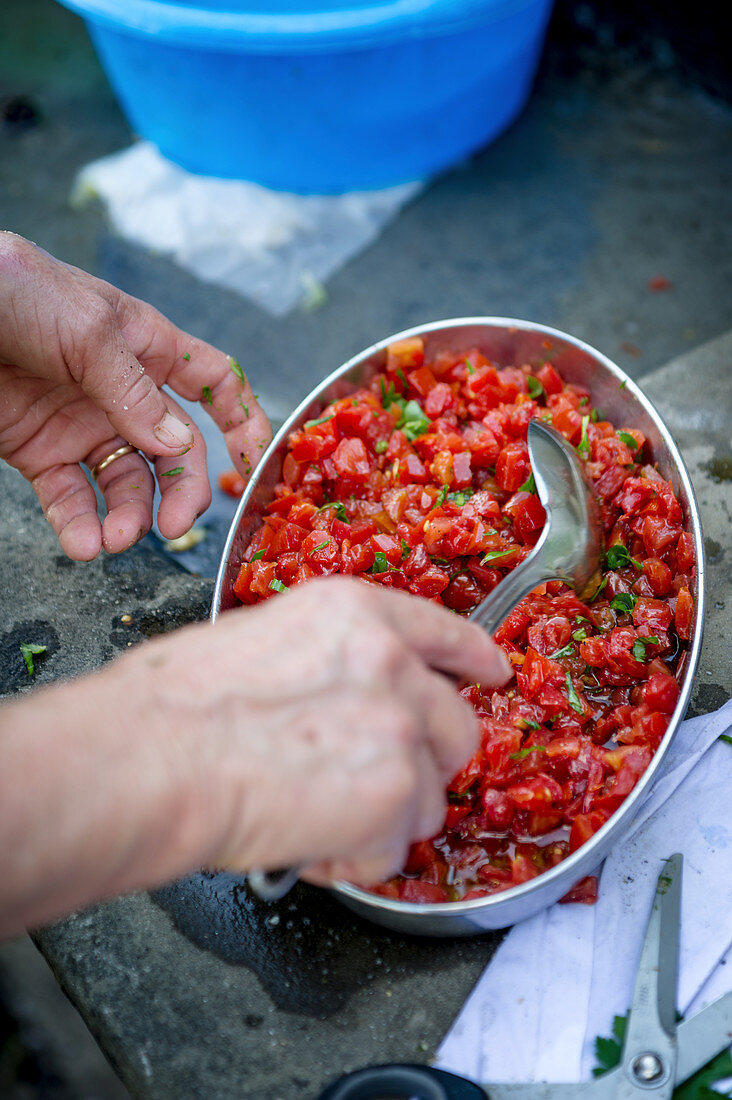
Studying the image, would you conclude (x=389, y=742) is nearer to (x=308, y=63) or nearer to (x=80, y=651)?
(x=80, y=651)

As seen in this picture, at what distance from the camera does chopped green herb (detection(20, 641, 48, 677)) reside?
6.98 ft

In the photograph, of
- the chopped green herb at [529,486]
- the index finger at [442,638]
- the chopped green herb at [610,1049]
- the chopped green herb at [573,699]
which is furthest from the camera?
the chopped green herb at [529,486]

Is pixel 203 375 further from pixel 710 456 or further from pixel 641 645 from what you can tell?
pixel 710 456

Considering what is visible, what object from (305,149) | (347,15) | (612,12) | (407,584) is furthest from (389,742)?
(612,12)

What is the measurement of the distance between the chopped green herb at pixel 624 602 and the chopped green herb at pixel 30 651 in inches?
55.1

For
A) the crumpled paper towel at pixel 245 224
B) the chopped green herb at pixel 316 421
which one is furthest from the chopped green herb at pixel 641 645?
the crumpled paper towel at pixel 245 224

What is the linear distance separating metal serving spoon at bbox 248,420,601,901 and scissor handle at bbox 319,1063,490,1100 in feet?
1.39

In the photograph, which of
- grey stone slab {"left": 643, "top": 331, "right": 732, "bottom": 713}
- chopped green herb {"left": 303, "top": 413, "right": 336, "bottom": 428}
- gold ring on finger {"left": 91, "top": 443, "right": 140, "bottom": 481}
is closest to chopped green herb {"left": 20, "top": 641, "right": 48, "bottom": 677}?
gold ring on finger {"left": 91, "top": 443, "right": 140, "bottom": 481}

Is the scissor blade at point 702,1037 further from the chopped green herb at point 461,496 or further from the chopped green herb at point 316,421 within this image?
the chopped green herb at point 316,421

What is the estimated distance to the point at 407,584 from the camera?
1949mm

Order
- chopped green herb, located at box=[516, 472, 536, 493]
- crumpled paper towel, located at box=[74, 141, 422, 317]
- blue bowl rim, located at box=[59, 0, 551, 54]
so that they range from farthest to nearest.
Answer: crumpled paper towel, located at box=[74, 141, 422, 317] → blue bowl rim, located at box=[59, 0, 551, 54] → chopped green herb, located at box=[516, 472, 536, 493]

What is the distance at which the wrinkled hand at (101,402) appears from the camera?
1971mm

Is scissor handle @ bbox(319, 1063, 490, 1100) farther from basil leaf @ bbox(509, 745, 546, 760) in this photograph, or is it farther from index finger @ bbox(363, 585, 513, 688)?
index finger @ bbox(363, 585, 513, 688)

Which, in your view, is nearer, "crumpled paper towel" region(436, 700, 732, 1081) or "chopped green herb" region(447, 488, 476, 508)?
"crumpled paper towel" region(436, 700, 732, 1081)
